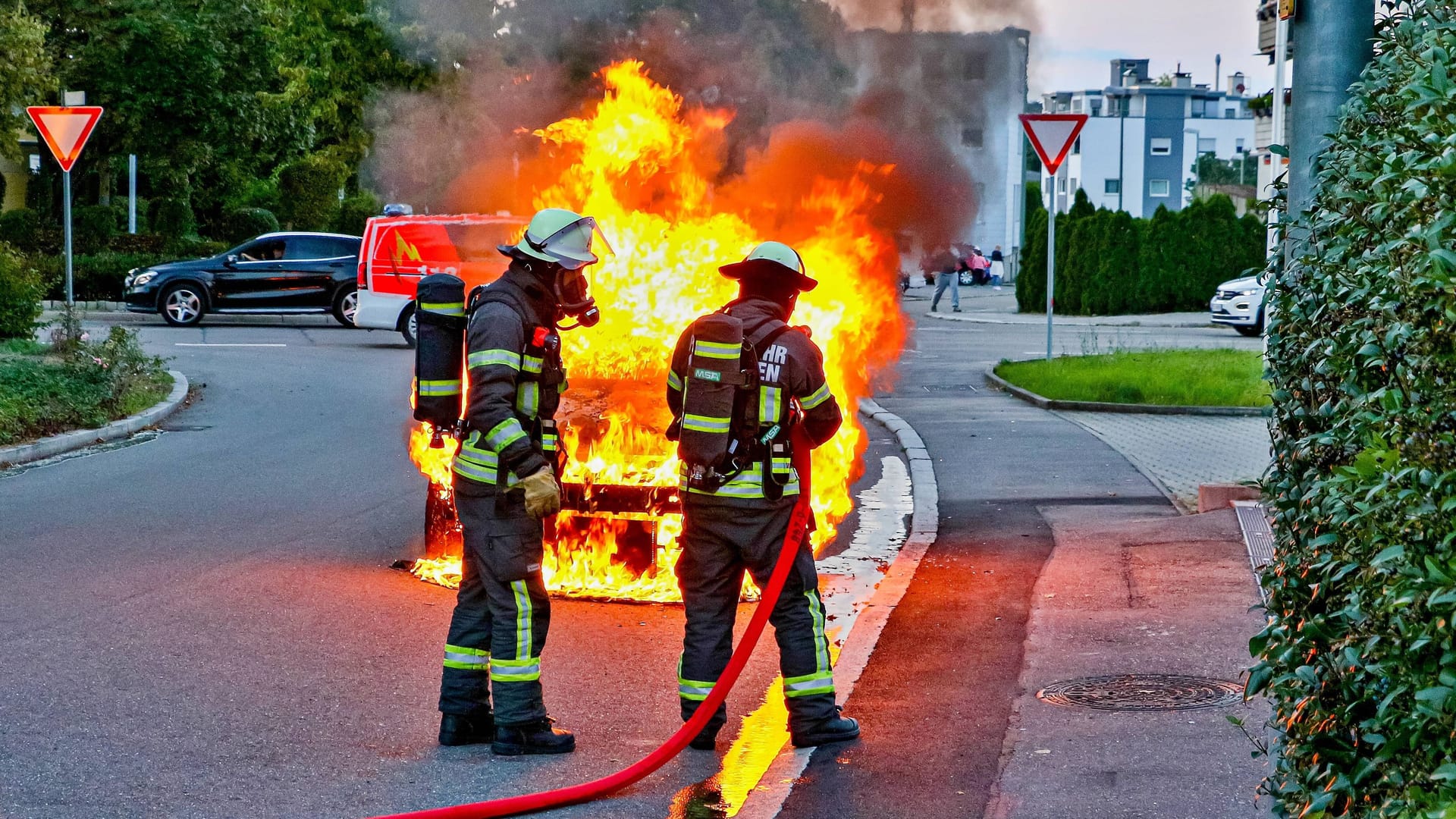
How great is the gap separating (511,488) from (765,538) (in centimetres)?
91

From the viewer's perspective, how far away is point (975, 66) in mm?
10094

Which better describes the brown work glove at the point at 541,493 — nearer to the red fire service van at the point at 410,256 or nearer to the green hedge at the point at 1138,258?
the red fire service van at the point at 410,256

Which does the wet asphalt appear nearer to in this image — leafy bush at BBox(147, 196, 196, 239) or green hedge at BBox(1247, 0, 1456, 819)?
green hedge at BBox(1247, 0, 1456, 819)

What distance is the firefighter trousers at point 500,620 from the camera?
18.9ft

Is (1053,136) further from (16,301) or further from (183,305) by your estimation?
(183,305)

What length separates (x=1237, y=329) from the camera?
2945 centimetres

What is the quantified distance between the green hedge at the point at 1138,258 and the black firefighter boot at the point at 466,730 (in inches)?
1170

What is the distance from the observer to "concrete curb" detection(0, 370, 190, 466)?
12.9 metres

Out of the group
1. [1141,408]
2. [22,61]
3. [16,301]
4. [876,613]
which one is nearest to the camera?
[876,613]

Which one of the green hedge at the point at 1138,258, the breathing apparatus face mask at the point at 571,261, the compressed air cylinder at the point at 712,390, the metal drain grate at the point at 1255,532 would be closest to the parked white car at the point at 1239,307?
the green hedge at the point at 1138,258

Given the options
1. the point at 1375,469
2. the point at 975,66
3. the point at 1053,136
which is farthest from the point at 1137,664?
the point at 1053,136

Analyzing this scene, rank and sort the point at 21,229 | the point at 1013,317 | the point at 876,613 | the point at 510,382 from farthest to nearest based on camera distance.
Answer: the point at 1013,317 < the point at 21,229 < the point at 876,613 < the point at 510,382

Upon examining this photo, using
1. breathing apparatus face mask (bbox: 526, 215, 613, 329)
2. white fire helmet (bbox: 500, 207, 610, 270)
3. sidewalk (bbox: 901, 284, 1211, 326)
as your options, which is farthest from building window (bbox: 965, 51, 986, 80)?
sidewalk (bbox: 901, 284, 1211, 326)

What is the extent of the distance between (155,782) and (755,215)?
496 cm
